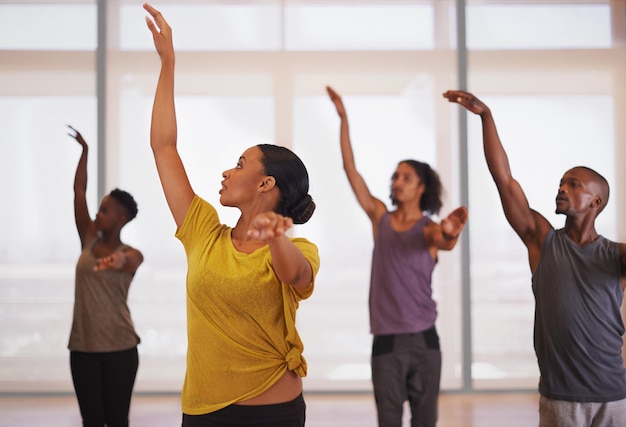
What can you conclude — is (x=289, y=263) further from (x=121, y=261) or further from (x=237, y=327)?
(x=121, y=261)

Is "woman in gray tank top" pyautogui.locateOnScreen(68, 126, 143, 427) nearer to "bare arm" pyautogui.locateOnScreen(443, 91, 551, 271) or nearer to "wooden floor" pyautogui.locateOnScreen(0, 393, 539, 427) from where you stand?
"wooden floor" pyautogui.locateOnScreen(0, 393, 539, 427)

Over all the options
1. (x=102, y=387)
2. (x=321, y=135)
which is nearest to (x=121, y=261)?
(x=102, y=387)

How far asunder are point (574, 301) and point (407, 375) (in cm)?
106

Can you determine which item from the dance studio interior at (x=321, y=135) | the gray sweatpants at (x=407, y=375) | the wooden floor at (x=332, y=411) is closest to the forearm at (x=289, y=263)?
the gray sweatpants at (x=407, y=375)

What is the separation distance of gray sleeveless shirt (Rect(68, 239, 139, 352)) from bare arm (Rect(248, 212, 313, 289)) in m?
1.77

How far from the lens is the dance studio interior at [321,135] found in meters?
5.29

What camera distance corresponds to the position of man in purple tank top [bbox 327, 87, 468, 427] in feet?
10.6

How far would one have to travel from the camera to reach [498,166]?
8.20 ft

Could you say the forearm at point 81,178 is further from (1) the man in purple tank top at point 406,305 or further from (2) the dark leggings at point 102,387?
(1) the man in purple tank top at point 406,305

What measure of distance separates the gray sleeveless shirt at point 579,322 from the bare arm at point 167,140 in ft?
3.97

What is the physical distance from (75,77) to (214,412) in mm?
4092

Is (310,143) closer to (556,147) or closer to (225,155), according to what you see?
(225,155)

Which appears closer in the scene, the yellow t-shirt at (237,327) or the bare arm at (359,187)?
the yellow t-shirt at (237,327)

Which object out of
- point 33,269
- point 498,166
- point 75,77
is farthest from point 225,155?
point 498,166
